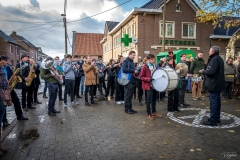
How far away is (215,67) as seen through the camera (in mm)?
5418

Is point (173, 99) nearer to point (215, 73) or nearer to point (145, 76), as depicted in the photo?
point (145, 76)

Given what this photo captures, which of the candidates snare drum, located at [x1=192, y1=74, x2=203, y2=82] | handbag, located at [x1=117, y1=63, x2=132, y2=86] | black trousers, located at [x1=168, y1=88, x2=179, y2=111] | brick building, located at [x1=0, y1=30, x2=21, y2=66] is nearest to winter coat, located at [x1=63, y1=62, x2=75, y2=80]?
handbag, located at [x1=117, y1=63, x2=132, y2=86]

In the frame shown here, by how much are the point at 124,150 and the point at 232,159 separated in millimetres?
1968

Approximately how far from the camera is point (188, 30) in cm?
2227

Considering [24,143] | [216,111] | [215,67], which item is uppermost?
[215,67]

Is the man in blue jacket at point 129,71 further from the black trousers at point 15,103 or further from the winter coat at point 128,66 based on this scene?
the black trousers at point 15,103

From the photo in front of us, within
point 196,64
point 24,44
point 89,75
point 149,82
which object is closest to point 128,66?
point 149,82

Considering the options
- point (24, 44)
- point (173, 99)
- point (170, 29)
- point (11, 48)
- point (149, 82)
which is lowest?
point (173, 99)

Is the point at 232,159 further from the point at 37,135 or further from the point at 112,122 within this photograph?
the point at 37,135

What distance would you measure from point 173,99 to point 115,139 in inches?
130

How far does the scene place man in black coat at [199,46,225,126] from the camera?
5461 millimetres

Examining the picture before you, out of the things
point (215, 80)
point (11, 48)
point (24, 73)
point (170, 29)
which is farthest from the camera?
point (11, 48)

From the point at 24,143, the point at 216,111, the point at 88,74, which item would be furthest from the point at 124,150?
the point at 88,74

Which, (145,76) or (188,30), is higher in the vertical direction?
(188,30)
